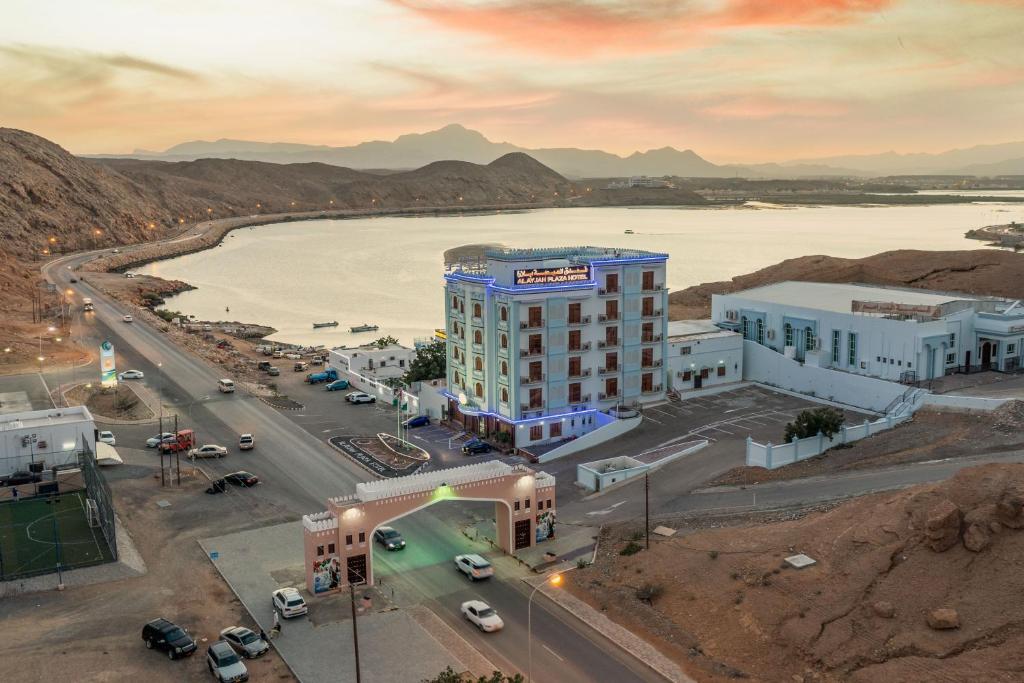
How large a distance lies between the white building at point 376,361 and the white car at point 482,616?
42.9m

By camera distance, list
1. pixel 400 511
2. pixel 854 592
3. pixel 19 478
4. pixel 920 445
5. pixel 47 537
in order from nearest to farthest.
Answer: pixel 854 592, pixel 400 511, pixel 47 537, pixel 920 445, pixel 19 478

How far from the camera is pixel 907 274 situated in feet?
376

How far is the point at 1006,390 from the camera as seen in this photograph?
54812 mm

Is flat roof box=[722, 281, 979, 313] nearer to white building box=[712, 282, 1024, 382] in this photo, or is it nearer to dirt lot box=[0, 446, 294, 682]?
white building box=[712, 282, 1024, 382]

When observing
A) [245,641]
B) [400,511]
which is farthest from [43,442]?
[245,641]

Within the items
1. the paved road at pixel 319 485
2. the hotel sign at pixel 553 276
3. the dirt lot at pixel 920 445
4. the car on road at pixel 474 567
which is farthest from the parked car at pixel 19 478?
the dirt lot at pixel 920 445

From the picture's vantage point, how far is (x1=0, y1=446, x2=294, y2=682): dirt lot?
101ft

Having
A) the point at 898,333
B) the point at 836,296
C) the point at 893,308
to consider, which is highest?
the point at 893,308

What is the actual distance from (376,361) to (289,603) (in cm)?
4383

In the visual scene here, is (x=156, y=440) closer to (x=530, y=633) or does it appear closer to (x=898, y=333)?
(x=530, y=633)

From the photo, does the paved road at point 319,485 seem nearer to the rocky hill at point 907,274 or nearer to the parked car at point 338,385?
the parked car at point 338,385

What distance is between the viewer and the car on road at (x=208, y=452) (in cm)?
5425

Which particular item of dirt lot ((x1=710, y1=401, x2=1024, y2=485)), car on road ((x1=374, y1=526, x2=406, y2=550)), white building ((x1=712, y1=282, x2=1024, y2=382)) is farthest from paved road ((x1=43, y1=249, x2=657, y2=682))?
white building ((x1=712, y1=282, x2=1024, y2=382))

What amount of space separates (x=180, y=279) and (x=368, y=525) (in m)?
147
